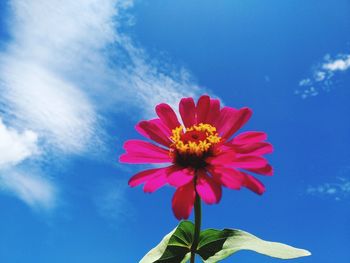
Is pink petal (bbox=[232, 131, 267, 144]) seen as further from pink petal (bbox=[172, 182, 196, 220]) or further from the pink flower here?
pink petal (bbox=[172, 182, 196, 220])

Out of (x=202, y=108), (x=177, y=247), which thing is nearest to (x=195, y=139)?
(x=202, y=108)

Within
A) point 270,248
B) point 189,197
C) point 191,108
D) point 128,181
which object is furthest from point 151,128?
point 270,248

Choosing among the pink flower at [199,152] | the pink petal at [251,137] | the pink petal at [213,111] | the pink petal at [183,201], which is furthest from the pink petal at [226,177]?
the pink petal at [213,111]

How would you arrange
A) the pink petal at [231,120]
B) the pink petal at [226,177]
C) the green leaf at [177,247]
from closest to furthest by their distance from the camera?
the pink petal at [226,177] → the green leaf at [177,247] → the pink petal at [231,120]

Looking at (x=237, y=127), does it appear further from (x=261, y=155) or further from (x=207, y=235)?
(x=207, y=235)

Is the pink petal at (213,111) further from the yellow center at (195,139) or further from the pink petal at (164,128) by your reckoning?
the pink petal at (164,128)

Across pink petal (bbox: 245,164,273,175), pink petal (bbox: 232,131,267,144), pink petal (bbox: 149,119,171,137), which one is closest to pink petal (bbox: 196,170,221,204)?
pink petal (bbox: 245,164,273,175)

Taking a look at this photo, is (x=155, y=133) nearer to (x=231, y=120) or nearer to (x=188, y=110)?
(x=188, y=110)
